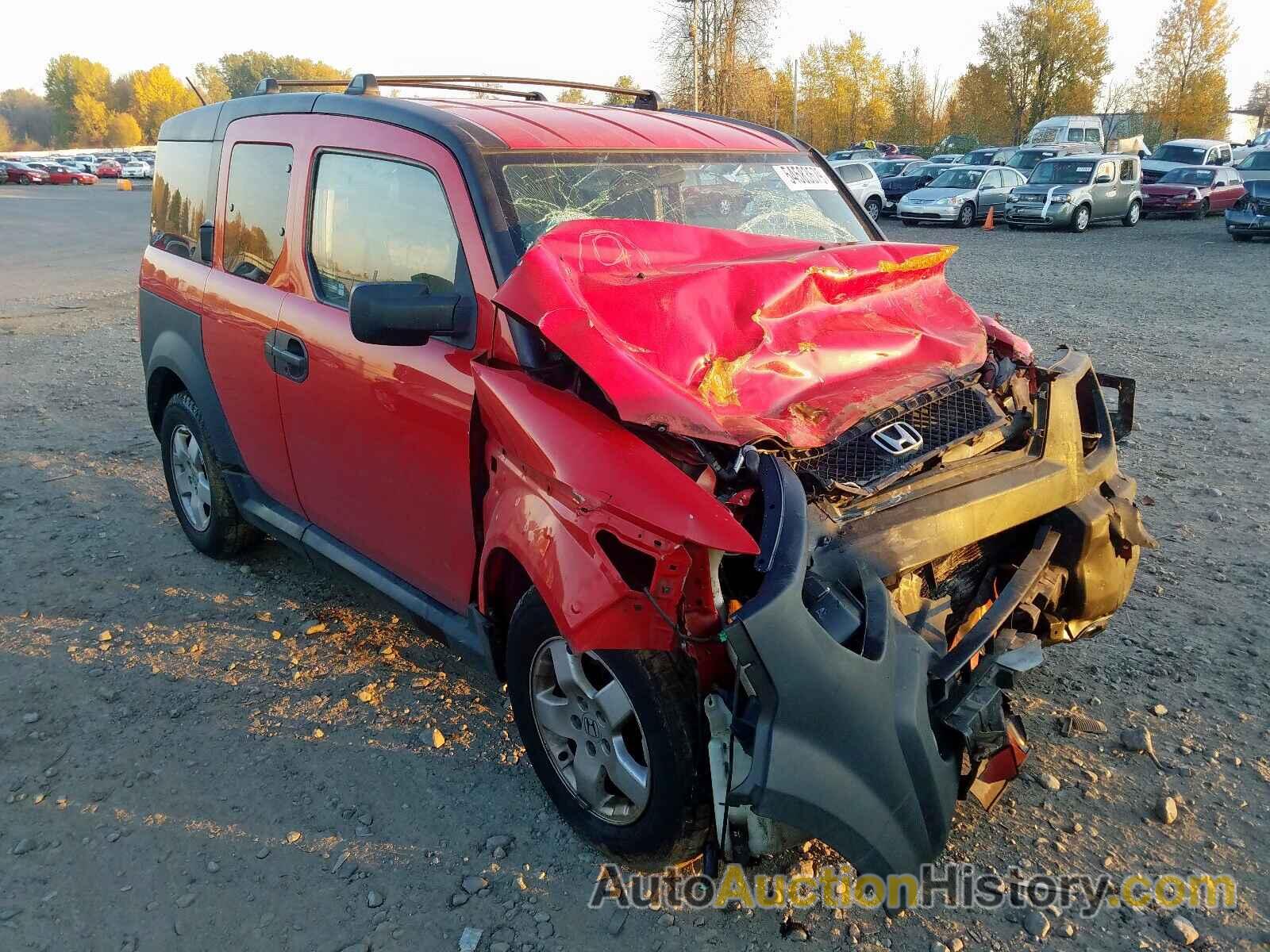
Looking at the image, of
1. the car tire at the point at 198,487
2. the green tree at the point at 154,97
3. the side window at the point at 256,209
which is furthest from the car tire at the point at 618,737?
the green tree at the point at 154,97

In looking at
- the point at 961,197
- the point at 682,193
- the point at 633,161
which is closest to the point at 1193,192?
the point at 961,197

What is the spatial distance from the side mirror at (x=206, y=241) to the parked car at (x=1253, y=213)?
20626 mm

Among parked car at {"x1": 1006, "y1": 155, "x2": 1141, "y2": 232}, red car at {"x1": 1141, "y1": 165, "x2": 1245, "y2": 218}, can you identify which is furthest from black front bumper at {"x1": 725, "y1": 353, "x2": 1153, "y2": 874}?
red car at {"x1": 1141, "y1": 165, "x2": 1245, "y2": 218}

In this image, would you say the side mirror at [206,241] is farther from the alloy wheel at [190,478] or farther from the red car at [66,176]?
the red car at [66,176]

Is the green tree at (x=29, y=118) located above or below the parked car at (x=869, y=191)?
above

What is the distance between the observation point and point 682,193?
3553mm

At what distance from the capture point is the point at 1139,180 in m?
23.6

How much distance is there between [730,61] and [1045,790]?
47022 mm

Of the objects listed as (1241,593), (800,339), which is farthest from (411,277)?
(1241,593)

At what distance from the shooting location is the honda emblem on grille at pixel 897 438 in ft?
9.04

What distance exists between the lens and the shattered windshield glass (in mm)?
3123

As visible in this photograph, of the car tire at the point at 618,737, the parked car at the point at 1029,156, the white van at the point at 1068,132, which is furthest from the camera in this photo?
the white van at the point at 1068,132

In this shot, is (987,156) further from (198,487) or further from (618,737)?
(618,737)

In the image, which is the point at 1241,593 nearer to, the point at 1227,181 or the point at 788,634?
the point at 788,634
